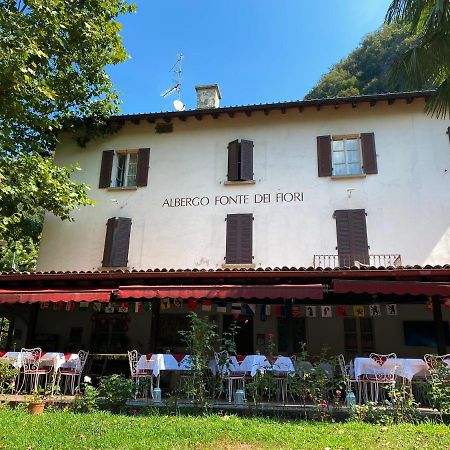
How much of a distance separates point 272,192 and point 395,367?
714cm

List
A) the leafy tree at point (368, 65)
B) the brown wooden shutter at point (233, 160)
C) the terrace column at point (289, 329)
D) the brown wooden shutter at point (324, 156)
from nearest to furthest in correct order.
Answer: the terrace column at point (289, 329) → the brown wooden shutter at point (324, 156) → the brown wooden shutter at point (233, 160) → the leafy tree at point (368, 65)

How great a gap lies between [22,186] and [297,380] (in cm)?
917

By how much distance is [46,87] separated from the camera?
12.0m

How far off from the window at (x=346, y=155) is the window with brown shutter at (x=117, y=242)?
21.9 feet

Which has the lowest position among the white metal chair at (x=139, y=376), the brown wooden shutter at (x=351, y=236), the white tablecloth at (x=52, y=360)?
the white metal chair at (x=139, y=376)

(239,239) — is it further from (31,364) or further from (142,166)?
(31,364)

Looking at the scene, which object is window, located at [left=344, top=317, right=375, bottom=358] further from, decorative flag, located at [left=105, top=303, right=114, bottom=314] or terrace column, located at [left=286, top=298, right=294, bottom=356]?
decorative flag, located at [left=105, top=303, right=114, bottom=314]

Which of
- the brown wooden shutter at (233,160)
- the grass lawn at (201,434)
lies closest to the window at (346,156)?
the brown wooden shutter at (233,160)

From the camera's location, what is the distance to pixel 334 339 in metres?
12.9

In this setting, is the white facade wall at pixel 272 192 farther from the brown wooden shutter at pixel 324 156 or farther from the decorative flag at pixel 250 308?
the decorative flag at pixel 250 308

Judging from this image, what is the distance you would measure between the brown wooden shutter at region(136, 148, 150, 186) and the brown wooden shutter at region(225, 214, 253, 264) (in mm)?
3367

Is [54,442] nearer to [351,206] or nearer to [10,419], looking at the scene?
[10,419]

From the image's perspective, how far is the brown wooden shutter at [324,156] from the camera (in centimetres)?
1395

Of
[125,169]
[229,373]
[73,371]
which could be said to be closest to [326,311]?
[229,373]
